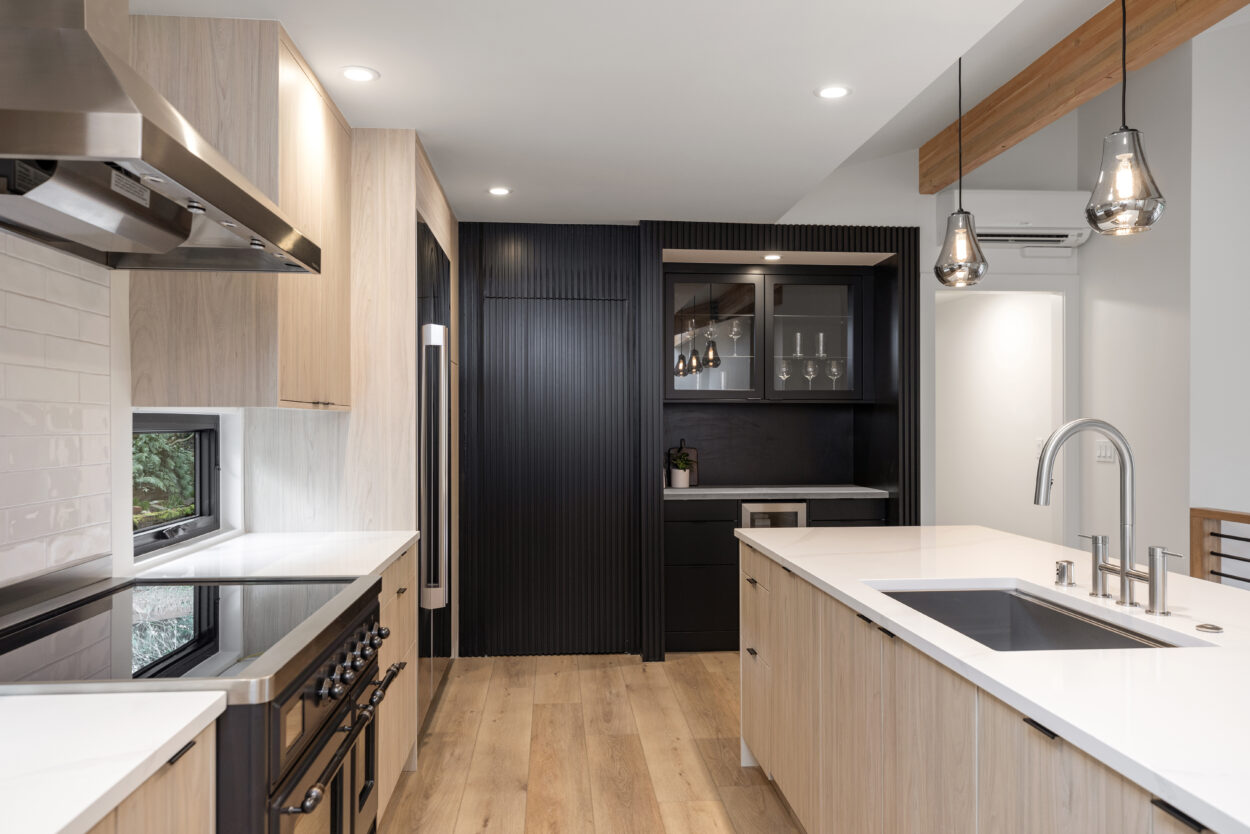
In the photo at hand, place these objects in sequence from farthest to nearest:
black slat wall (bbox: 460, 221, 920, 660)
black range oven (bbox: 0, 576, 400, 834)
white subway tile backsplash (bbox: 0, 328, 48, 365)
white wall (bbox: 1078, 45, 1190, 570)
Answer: black slat wall (bbox: 460, 221, 920, 660) → white wall (bbox: 1078, 45, 1190, 570) → white subway tile backsplash (bbox: 0, 328, 48, 365) → black range oven (bbox: 0, 576, 400, 834)

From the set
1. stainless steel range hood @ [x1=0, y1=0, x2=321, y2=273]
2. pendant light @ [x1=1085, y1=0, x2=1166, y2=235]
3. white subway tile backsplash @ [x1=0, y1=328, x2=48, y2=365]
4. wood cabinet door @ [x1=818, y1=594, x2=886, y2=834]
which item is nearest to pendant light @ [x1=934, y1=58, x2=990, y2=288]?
pendant light @ [x1=1085, y1=0, x2=1166, y2=235]

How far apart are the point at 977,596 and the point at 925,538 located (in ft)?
2.30

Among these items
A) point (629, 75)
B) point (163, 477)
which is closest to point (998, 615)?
point (629, 75)

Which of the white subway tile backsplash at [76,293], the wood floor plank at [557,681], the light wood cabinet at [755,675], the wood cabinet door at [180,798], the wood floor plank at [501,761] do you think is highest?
the white subway tile backsplash at [76,293]

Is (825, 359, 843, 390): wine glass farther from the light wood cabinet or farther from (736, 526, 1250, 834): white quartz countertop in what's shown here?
(736, 526, 1250, 834): white quartz countertop

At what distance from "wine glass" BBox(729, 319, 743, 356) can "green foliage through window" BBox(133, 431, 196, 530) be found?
292 centimetres

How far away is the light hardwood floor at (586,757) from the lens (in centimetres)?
260

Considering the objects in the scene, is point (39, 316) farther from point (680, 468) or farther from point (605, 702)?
point (680, 468)

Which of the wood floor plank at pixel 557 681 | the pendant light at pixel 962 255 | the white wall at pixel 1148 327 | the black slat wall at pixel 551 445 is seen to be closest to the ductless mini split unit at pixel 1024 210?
the white wall at pixel 1148 327

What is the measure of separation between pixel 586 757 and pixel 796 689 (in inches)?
44.1

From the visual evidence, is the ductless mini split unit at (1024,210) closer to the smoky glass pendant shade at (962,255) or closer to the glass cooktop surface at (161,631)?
the smoky glass pendant shade at (962,255)

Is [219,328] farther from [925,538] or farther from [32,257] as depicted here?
[925,538]

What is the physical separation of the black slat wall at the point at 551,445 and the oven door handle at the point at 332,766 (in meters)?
2.39

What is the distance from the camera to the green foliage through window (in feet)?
7.88
